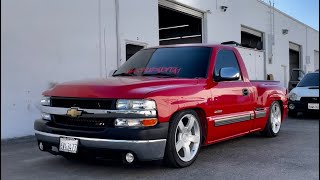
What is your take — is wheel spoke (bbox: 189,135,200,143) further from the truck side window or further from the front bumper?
the truck side window

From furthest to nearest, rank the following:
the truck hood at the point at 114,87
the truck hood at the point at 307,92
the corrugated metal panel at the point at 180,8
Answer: the corrugated metal panel at the point at 180,8, the truck hood at the point at 307,92, the truck hood at the point at 114,87

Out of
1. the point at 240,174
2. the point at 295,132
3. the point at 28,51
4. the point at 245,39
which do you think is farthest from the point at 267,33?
the point at 240,174

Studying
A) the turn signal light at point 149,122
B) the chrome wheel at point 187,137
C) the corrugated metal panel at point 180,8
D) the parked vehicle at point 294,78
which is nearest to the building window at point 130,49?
the corrugated metal panel at point 180,8

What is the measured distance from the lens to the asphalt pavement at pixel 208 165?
4859mm

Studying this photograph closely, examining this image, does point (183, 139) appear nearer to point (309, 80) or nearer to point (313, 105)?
point (313, 105)

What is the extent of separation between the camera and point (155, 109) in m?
4.71

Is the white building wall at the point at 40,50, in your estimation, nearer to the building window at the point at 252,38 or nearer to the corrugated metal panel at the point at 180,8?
the corrugated metal panel at the point at 180,8

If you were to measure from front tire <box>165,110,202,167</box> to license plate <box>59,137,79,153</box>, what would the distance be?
1.06 meters

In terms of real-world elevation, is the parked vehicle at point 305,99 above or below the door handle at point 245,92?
below

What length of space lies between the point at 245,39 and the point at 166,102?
59.2 feet

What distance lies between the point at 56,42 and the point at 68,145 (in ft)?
14.6

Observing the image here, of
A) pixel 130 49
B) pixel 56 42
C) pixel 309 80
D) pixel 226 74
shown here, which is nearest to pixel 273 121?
pixel 226 74

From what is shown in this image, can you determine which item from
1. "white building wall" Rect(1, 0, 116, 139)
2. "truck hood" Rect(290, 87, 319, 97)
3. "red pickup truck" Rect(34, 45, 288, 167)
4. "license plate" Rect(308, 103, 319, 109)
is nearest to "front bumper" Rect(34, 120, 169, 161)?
"red pickup truck" Rect(34, 45, 288, 167)

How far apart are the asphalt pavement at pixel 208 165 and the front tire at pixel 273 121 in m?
0.62
